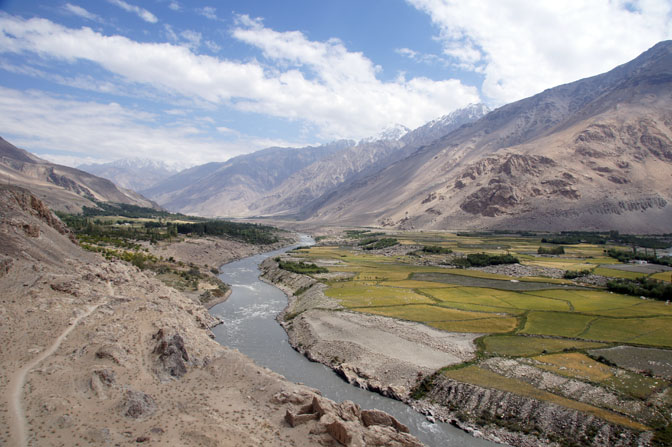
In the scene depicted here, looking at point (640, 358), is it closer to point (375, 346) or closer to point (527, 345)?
point (527, 345)

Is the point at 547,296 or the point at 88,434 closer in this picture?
the point at 88,434

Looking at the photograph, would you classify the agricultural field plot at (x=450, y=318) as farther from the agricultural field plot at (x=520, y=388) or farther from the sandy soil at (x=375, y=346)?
the agricultural field plot at (x=520, y=388)

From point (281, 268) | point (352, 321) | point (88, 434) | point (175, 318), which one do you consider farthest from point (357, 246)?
point (88, 434)

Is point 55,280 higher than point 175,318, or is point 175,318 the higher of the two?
point 55,280

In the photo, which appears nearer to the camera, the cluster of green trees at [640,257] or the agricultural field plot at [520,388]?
the agricultural field plot at [520,388]

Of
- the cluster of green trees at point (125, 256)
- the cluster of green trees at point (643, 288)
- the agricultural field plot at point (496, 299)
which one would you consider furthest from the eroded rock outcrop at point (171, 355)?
the cluster of green trees at point (643, 288)

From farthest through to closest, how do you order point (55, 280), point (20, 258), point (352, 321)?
1. point (352, 321)
2. point (20, 258)
3. point (55, 280)

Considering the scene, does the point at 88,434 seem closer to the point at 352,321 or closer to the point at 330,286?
the point at 352,321
